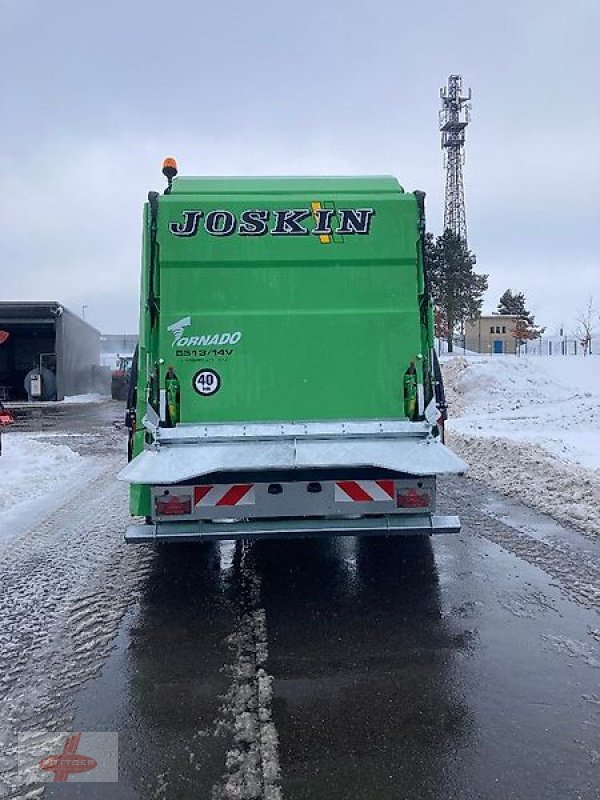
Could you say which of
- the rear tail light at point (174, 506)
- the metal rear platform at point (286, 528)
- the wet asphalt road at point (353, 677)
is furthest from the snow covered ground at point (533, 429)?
the rear tail light at point (174, 506)

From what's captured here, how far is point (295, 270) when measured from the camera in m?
5.63

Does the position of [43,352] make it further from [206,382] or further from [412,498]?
[412,498]

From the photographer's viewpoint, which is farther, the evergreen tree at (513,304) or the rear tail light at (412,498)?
the evergreen tree at (513,304)

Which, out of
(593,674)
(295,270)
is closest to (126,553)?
(295,270)

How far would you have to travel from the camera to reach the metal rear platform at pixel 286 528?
16.3 ft

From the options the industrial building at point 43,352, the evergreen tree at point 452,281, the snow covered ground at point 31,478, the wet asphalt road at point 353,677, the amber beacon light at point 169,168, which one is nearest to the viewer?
the wet asphalt road at point 353,677

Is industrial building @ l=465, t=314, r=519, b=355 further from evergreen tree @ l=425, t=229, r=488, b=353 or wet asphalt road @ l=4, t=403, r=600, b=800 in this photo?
wet asphalt road @ l=4, t=403, r=600, b=800

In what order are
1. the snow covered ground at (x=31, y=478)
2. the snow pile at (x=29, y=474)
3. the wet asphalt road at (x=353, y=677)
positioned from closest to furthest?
the wet asphalt road at (x=353, y=677) → the snow covered ground at (x=31, y=478) → the snow pile at (x=29, y=474)

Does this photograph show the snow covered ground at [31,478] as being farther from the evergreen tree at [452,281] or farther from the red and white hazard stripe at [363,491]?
the evergreen tree at [452,281]

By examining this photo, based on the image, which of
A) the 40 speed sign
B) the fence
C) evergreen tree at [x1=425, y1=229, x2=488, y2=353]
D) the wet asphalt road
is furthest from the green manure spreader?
the fence

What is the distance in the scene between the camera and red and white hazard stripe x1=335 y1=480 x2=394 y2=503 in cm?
501

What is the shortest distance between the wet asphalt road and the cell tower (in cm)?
5642

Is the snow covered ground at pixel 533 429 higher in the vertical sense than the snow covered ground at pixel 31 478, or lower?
higher

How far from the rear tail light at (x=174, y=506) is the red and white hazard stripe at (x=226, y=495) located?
65mm
